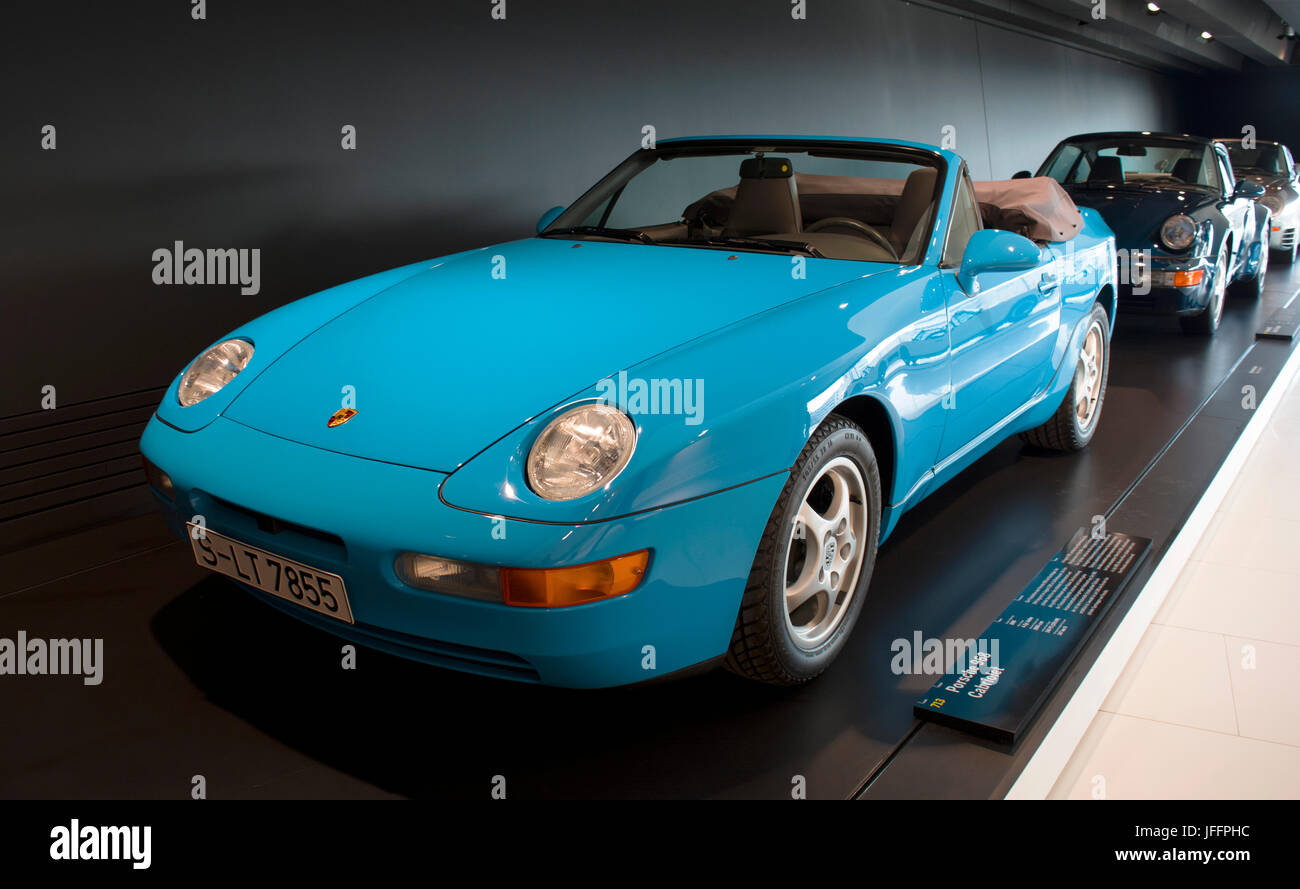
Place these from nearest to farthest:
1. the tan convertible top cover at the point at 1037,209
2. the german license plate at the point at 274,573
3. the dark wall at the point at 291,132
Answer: the german license plate at the point at 274,573, the dark wall at the point at 291,132, the tan convertible top cover at the point at 1037,209

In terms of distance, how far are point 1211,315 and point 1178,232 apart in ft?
2.45

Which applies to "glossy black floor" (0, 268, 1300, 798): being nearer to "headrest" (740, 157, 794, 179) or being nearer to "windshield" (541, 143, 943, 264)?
"windshield" (541, 143, 943, 264)

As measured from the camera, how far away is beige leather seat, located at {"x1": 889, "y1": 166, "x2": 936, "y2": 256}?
8.23ft

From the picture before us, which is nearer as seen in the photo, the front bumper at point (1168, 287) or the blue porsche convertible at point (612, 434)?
the blue porsche convertible at point (612, 434)

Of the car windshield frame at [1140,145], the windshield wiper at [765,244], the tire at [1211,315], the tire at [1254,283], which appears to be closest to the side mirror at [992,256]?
the windshield wiper at [765,244]

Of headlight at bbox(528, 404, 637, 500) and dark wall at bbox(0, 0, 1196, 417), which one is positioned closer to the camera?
headlight at bbox(528, 404, 637, 500)

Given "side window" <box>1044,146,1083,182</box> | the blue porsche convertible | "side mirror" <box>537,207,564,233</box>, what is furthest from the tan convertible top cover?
"side window" <box>1044,146,1083,182</box>

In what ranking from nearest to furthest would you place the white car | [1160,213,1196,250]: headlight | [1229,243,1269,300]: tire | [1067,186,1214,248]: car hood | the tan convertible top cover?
the tan convertible top cover → [1160,213,1196,250]: headlight → [1067,186,1214,248]: car hood → [1229,243,1269,300]: tire → the white car

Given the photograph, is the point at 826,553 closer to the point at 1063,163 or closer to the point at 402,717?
the point at 402,717

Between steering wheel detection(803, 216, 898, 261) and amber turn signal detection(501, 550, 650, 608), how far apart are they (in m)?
1.26

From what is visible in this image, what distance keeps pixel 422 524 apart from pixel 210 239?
2356 millimetres

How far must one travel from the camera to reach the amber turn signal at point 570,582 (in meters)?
1.51

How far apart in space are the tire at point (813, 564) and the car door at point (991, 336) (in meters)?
0.46

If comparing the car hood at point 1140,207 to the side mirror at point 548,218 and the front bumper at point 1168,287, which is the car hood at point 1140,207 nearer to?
the front bumper at point 1168,287
